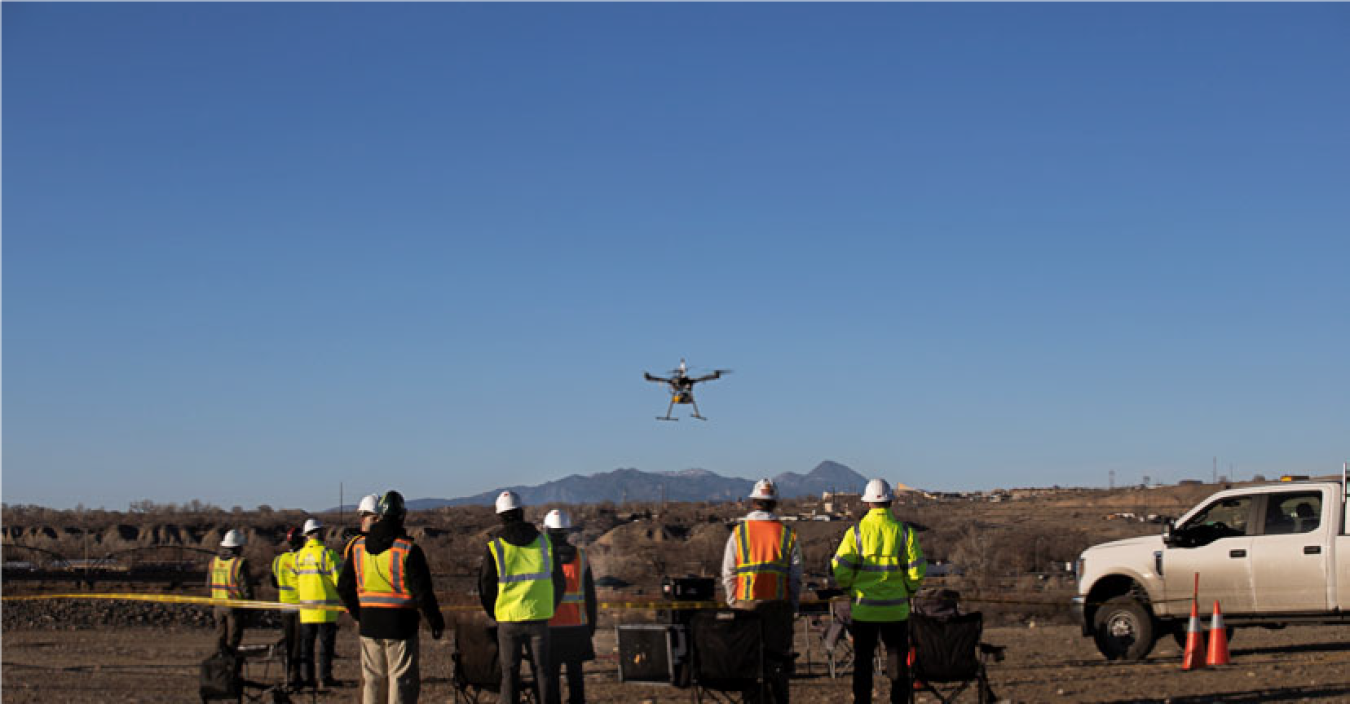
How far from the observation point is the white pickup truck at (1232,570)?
1678cm

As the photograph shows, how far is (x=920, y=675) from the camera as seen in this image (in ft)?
38.9

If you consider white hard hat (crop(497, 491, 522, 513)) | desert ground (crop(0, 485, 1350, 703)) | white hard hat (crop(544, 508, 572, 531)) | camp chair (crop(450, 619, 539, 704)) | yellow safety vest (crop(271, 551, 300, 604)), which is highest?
white hard hat (crop(497, 491, 522, 513))

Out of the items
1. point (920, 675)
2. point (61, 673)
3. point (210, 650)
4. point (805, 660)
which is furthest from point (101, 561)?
point (920, 675)

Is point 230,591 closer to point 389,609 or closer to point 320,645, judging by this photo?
point 320,645

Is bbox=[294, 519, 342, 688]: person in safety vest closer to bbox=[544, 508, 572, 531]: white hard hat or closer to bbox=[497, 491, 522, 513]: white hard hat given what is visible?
bbox=[544, 508, 572, 531]: white hard hat

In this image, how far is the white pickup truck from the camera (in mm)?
16781

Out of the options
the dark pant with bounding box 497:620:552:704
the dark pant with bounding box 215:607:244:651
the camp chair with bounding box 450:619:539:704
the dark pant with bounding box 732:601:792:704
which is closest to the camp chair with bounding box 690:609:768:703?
the dark pant with bounding box 732:601:792:704

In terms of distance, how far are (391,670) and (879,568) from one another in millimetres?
3967

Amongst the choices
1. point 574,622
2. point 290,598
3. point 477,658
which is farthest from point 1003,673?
point 290,598

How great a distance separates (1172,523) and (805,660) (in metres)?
5.29

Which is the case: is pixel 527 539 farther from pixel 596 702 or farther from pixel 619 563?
pixel 619 563

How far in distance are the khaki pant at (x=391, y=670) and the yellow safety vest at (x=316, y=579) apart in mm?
5076

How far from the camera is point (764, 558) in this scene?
38.3 feet

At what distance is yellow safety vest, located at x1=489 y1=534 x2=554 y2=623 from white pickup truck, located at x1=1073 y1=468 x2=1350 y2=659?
9794 mm
